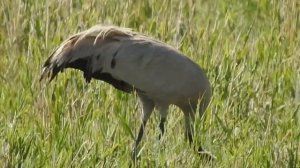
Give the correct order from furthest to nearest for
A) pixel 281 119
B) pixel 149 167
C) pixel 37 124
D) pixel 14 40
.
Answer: pixel 14 40
pixel 281 119
pixel 37 124
pixel 149 167

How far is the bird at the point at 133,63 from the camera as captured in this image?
4.71m

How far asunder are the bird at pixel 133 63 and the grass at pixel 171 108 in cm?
17

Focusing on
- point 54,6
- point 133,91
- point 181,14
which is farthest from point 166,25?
point 133,91

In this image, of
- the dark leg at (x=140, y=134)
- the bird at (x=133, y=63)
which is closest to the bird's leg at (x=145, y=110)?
the dark leg at (x=140, y=134)

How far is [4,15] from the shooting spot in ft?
21.2

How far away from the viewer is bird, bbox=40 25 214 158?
4.71 meters

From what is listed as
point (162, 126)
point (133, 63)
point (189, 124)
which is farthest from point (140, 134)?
point (133, 63)

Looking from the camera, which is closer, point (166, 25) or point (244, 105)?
point (244, 105)

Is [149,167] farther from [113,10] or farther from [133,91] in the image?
[113,10]

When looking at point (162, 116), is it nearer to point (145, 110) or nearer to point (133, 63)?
point (145, 110)

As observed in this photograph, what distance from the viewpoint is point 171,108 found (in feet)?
17.5

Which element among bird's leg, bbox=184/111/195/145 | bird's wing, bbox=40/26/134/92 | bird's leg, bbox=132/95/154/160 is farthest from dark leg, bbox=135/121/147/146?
bird's wing, bbox=40/26/134/92

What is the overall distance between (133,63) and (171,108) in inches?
26.0

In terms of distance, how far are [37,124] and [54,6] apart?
5.80 ft
